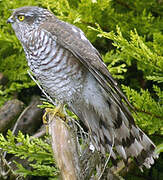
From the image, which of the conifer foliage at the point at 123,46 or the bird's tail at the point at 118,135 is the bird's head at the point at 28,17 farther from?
the bird's tail at the point at 118,135

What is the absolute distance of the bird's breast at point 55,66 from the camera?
284 centimetres

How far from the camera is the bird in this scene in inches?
107

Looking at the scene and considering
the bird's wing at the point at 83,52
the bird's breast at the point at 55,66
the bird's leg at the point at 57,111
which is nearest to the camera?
the bird's wing at the point at 83,52

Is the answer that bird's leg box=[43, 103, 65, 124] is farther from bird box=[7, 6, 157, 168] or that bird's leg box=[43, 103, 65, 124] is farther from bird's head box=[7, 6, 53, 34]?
bird's head box=[7, 6, 53, 34]

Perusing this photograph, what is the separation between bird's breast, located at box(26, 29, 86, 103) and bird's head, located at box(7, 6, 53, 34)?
0.66ft

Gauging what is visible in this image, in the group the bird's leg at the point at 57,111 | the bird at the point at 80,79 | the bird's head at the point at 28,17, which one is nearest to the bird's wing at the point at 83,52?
the bird at the point at 80,79

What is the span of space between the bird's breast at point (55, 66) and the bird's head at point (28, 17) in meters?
0.20

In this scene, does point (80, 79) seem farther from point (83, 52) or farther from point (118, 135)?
point (118, 135)

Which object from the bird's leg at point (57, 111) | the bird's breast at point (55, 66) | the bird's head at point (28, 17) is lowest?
the bird's leg at point (57, 111)

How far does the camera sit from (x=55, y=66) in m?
2.89

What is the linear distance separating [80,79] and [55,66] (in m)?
0.23

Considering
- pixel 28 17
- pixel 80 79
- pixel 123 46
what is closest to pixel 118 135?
pixel 80 79

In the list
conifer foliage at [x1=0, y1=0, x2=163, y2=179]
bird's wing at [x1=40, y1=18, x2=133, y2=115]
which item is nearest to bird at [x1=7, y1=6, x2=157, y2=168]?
bird's wing at [x1=40, y1=18, x2=133, y2=115]

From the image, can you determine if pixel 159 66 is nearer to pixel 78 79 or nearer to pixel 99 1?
pixel 78 79
